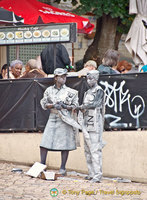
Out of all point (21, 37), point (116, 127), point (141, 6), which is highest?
point (141, 6)

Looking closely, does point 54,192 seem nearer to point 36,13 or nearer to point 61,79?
point 61,79

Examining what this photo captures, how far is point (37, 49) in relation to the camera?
62.2 ft

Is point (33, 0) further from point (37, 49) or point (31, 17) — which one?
point (37, 49)

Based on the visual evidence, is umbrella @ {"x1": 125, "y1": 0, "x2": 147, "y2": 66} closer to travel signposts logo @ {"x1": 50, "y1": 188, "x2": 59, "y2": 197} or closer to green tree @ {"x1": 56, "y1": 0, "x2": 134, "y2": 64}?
green tree @ {"x1": 56, "y1": 0, "x2": 134, "y2": 64}

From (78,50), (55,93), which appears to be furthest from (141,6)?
(78,50)

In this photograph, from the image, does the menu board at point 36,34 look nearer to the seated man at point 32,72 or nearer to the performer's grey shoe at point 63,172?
the seated man at point 32,72

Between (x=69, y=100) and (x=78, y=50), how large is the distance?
494 inches

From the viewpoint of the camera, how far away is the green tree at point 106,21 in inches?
613

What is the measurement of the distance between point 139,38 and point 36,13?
2391mm

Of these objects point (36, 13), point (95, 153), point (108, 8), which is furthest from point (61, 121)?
point (108, 8)

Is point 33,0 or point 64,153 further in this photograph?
point 33,0

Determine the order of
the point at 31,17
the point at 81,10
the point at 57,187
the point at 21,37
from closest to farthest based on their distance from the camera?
the point at 57,187 < the point at 21,37 < the point at 31,17 < the point at 81,10

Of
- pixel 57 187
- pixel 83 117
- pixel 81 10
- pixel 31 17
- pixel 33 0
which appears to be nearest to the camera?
pixel 57 187

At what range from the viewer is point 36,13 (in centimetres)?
1313
